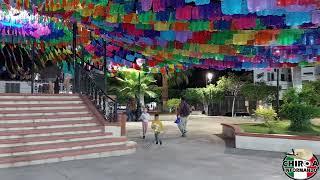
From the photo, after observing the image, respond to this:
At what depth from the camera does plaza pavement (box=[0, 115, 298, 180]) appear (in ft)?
31.0

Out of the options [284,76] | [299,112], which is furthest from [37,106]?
[284,76]

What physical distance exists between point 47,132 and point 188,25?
5.72 m

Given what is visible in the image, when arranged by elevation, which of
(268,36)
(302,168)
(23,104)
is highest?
(268,36)

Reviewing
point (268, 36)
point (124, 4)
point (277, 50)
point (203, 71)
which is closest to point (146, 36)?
point (124, 4)

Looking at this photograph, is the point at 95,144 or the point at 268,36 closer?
the point at 95,144

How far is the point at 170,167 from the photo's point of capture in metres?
10.6

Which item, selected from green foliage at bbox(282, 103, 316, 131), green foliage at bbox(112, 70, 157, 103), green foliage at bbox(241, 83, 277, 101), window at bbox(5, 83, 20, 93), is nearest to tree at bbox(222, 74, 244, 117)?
green foliage at bbox(241, 83, 277, 101)

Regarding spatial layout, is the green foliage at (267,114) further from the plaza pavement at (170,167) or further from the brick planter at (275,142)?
the plaza pavement at (170,167)

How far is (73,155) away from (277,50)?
1230 centimetres

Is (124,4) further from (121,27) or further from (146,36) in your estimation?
(146,36)

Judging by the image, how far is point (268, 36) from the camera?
15.5 metres

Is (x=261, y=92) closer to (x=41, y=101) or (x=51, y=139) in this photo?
(x=41, y=101)

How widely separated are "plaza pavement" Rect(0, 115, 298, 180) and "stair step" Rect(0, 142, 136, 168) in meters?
0.36

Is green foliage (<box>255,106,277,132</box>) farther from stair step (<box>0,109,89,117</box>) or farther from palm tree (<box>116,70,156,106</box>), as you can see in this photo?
palm tree (<box>116,70,156,106</box>)
